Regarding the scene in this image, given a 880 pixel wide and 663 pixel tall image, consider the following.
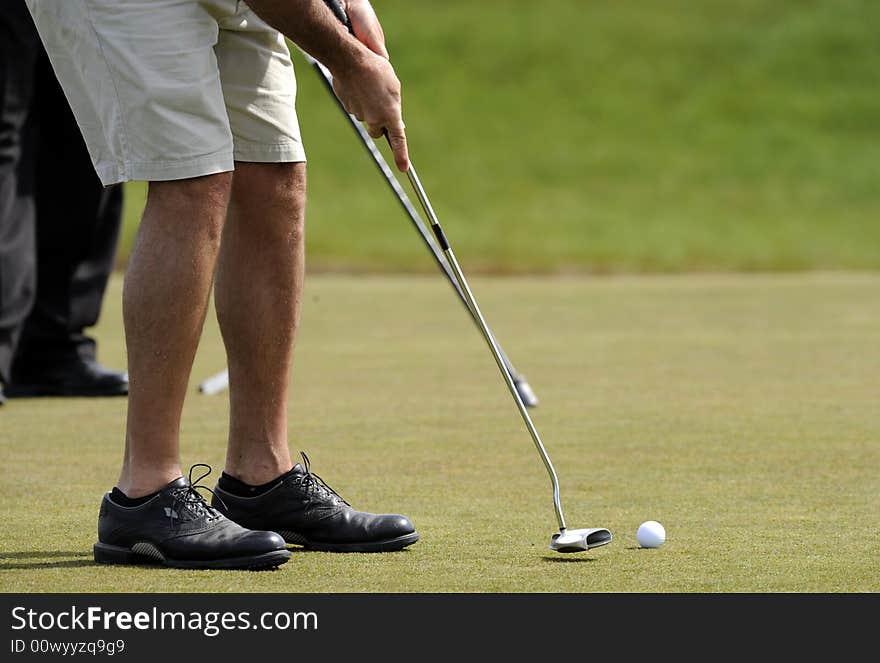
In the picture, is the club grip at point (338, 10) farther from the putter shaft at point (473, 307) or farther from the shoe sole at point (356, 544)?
the shoe sole at point (356, 544)

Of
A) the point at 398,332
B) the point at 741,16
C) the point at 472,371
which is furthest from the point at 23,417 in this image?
the point at 741,16

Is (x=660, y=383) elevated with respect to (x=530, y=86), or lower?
lower

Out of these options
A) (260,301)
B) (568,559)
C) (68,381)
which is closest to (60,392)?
(68,381)

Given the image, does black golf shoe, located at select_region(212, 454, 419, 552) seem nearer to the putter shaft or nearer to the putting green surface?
the putting green surface

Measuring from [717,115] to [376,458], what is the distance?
1669 centimetres

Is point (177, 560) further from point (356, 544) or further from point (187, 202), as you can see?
point (187, 202)

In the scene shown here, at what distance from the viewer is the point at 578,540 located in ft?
8.61

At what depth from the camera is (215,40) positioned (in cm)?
269

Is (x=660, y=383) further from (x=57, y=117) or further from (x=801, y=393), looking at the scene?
(x=57, y=117)

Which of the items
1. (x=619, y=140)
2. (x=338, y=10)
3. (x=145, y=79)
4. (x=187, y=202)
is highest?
(x=619, y=140)

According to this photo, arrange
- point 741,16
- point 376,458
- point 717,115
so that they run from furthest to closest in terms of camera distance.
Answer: point 741,16 → point 717,115 → point 376,458

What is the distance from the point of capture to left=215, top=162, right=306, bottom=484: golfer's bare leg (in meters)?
2.88

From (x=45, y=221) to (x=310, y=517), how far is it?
270cm
